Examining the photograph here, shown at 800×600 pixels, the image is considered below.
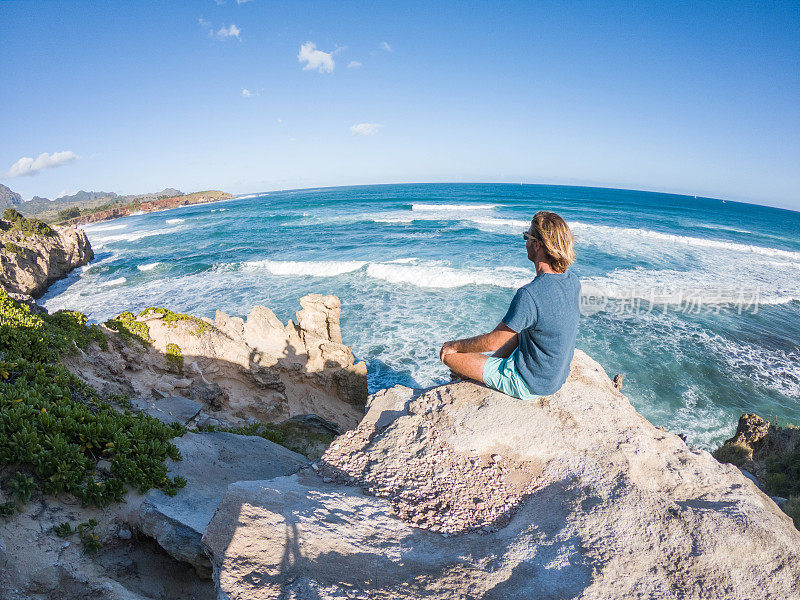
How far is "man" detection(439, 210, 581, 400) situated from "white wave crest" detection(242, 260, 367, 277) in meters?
20.2

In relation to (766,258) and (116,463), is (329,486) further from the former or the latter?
(766,258)

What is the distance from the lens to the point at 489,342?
12.9 feet

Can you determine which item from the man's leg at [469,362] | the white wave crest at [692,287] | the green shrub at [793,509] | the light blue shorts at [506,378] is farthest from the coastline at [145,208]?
the green shrub at [793,509]

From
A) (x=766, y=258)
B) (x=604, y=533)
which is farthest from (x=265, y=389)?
(x=766, y=258)

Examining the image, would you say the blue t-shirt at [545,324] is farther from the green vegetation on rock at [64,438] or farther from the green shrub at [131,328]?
the green shrub at [131,328]

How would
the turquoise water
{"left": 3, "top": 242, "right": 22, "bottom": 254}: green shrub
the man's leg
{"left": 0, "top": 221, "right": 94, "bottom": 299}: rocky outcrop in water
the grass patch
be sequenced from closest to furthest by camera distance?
the man's leg, the grass patch, the turquoise water, {"left": 0, "top": 221, "right": 94, "bottom": 299}: rocky outcrop in water, {"left": 3, "top": 242, "right": 22, "bottom": 254}: green shrub

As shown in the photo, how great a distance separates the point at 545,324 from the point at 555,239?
0.83 metres

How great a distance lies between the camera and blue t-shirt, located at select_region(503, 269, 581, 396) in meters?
3.47

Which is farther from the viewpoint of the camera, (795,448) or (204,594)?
(795,448)

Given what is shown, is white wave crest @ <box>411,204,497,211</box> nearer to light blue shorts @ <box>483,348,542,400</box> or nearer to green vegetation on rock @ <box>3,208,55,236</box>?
green vegetation on rock @ <box>3,208,55,236</box>

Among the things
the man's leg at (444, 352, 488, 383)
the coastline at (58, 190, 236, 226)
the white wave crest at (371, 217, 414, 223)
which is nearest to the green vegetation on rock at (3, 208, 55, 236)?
the white wave crest at (371, 217, 414, 223)

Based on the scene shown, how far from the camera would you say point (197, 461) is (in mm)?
4738

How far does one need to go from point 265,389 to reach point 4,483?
7205mm

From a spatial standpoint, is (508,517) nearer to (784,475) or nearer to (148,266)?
(784,475)
